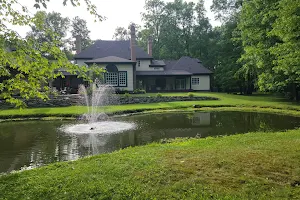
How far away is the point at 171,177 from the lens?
4777mm

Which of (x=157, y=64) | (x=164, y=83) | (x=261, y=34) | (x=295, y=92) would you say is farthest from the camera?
(x=164, y=83)

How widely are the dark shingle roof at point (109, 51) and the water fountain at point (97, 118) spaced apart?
7.29 metres

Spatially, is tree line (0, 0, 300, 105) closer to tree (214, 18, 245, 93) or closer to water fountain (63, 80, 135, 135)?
tree (214, 18, 245, 93)

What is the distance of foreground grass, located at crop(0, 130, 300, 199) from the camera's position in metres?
4.20

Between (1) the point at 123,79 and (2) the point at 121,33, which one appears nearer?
(1) the point at 123,79

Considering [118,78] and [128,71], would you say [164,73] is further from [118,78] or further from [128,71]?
[118,78]

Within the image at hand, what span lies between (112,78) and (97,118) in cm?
1450

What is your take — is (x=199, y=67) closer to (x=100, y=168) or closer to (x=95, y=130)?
(x=95, y=130)

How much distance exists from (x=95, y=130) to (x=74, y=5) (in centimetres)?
788

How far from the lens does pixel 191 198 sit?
3.98m

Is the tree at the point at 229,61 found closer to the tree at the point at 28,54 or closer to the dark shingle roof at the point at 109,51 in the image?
the dark shingle roof at the point at 109,51

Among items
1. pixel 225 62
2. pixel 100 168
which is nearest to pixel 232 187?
pixel 100 168

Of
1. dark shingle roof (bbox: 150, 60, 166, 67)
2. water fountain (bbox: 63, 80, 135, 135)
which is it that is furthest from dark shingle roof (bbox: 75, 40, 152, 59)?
water fountain (bbox: 63, 80, 135, 135)

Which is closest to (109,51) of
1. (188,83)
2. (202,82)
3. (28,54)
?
(188,83)
